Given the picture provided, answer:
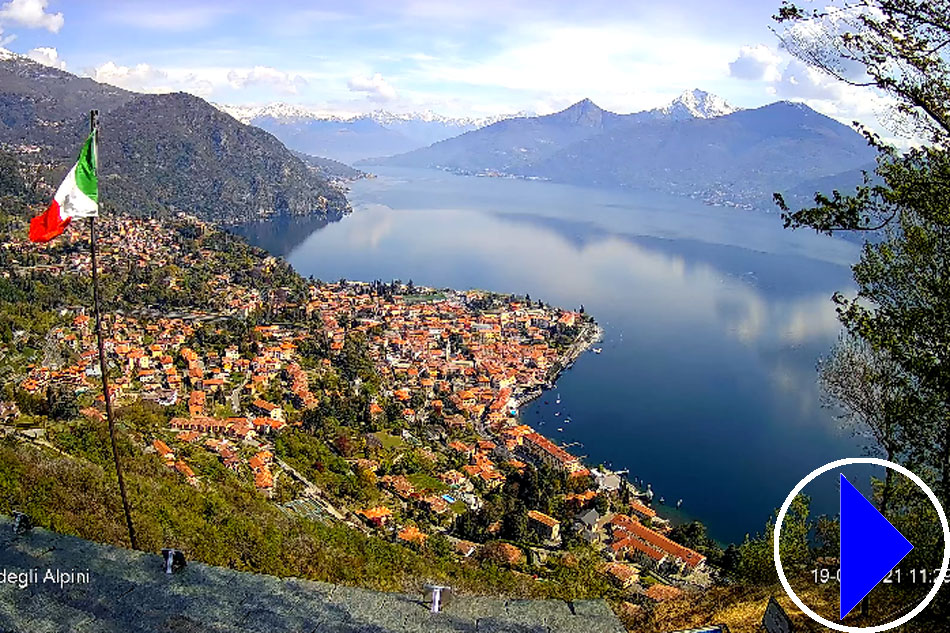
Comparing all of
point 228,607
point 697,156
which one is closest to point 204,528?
point 228,607

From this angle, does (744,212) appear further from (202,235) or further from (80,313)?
(80,313)

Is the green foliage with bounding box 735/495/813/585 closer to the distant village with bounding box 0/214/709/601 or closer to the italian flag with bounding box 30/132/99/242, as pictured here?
the distant village with bounding box 0/214/709/601

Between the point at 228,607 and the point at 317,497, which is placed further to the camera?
the point at 317,497

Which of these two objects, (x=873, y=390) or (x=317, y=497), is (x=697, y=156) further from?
(x=873, y=390)

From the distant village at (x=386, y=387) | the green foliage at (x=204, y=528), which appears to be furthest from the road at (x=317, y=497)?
the green foliage at (x=204, y=528)

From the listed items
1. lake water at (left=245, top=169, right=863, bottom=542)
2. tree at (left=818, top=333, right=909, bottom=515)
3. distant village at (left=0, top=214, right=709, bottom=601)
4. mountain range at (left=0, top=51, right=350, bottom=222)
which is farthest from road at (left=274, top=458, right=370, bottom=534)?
mountain range at (left=0, top=51, right=350, bottom=222)

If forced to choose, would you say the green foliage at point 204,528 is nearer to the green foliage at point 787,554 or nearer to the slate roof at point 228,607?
the green foliage at point 787,554

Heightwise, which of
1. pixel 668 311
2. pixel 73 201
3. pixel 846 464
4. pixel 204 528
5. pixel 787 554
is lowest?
pixel 668 311

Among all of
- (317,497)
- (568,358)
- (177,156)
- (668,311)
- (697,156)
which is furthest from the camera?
(697,156)

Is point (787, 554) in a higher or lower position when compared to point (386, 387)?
higher
